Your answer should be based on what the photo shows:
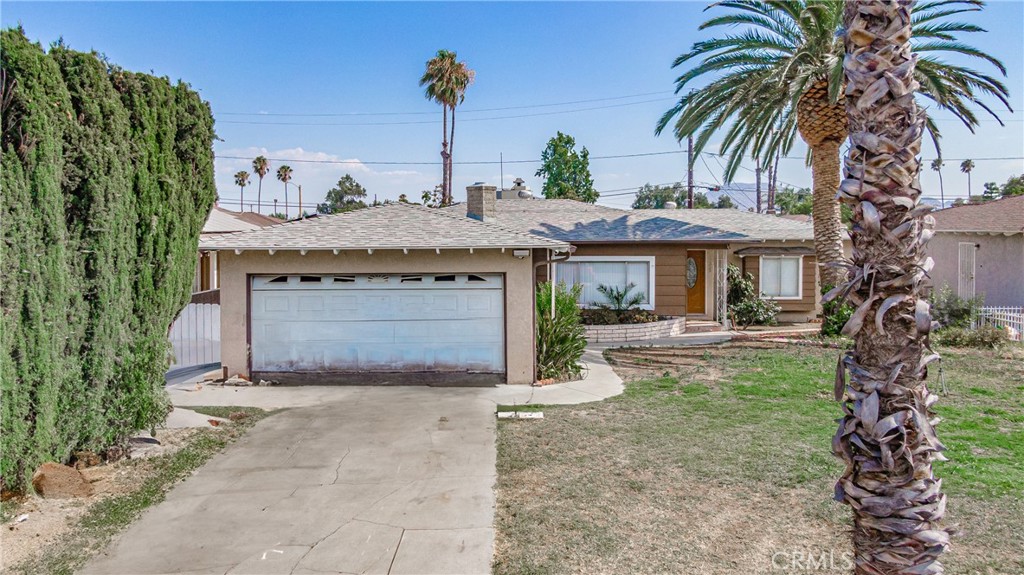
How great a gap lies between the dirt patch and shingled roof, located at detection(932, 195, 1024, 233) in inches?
803

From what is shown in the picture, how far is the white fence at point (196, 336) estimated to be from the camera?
1369 cm

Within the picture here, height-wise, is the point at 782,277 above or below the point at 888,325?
above

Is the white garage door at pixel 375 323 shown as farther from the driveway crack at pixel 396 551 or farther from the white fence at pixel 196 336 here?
the driveway crack at pixel 396 551

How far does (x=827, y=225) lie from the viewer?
16.4 metres

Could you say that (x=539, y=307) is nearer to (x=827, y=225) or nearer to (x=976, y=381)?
(x=976, y=381)

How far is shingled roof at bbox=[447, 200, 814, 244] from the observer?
18.5 meters

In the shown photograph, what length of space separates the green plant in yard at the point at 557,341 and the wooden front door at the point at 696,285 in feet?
27.2

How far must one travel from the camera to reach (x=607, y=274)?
18.4 meters

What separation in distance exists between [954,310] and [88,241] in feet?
61.6

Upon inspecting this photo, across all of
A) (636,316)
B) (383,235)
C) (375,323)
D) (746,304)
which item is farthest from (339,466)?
(746,304)

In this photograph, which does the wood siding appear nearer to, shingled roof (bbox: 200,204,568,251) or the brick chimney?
the brick chimney

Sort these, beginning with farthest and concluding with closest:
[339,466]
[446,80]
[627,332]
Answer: [446,80]
[627,332]
[339,466]

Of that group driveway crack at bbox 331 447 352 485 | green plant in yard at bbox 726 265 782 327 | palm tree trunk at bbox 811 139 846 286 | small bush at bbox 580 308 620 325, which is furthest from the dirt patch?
green plant in yard at bbox 726 265 782 327

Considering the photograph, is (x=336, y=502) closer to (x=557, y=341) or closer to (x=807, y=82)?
(x=557, y=341)
